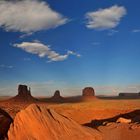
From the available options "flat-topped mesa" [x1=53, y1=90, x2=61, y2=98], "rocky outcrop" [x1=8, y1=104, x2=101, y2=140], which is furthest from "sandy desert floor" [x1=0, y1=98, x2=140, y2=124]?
"flat-topped mesa" [x1=53, y1=90, x2=61, y2=98]

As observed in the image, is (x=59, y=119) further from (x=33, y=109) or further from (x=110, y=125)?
(x=110, y=125)

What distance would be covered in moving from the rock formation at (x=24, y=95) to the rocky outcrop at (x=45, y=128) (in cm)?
8786

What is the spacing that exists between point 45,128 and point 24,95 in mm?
92234

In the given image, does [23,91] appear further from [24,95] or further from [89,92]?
[89,92]

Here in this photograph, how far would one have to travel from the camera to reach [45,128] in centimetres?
1488

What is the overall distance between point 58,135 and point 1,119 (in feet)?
13.0

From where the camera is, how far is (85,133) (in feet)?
50.0

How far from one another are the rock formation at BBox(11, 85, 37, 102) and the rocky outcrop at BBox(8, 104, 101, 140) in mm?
87858

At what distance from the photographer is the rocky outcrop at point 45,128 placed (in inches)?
586

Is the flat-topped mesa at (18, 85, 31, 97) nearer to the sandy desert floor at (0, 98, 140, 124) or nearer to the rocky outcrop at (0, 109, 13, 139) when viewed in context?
the sandy desert floor at (0, 98, 140, 124)

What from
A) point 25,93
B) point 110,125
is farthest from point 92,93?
point 110,125

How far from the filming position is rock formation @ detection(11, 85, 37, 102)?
4079 inches

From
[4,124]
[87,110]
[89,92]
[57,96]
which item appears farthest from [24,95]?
[4,124]

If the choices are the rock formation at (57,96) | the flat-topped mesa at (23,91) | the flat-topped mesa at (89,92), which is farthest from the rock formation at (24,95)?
the flat-topped mesa at (89,92)
